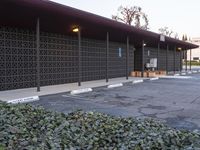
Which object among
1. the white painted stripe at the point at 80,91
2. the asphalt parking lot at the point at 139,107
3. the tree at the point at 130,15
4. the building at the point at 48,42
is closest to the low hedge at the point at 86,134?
the asphalt parking lot at the point at 139,107

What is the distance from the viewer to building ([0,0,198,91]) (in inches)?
391

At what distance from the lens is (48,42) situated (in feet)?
44.1

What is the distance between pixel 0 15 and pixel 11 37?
6.59ft

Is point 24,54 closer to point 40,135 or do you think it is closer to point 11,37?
point 11,37

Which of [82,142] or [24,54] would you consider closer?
[82,142]

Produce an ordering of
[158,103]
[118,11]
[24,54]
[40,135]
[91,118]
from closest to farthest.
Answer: [40,135] → [91,118] → [158,103] → [24,54] → [118,11]

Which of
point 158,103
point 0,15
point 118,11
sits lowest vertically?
point 158,103

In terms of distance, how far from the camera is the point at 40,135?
4316 mm

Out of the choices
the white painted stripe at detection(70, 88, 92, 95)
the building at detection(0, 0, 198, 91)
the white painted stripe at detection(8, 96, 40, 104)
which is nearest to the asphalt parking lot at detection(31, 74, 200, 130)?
the white painted stripe at detection(8, 96, 40, 104)

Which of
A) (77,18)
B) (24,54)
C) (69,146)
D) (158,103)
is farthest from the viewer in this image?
(24,54)

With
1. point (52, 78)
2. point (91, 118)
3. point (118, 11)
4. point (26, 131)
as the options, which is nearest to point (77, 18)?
point (52, 78)

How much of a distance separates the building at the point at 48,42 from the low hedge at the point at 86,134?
16.5 feet

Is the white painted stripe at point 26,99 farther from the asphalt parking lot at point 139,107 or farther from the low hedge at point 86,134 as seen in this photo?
the low hedge at point 86,134

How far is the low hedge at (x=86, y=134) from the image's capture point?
3.83m
